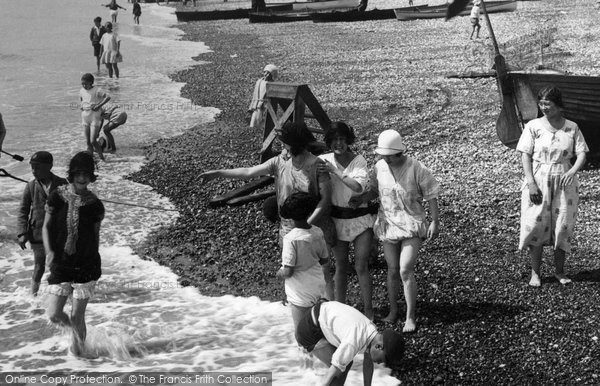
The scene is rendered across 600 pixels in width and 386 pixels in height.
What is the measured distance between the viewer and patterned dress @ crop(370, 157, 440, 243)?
5.96m

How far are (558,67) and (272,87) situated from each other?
9.21m

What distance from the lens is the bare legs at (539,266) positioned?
6754mm

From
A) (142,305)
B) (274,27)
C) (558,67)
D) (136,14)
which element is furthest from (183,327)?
(136,14)

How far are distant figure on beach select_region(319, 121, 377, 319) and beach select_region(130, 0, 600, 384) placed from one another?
2.71 ft

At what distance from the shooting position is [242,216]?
9.98 metres

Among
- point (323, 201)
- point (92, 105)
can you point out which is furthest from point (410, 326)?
point (92, 105)

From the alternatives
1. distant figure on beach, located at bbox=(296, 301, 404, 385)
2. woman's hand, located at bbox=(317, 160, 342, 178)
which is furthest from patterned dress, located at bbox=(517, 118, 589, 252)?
distant figure on beach, located at bbox=(296, 301, 404, 385)

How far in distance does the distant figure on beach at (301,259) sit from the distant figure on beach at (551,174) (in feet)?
7.54

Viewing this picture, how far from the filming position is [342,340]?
15.2ft

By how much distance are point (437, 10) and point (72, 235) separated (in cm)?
3571

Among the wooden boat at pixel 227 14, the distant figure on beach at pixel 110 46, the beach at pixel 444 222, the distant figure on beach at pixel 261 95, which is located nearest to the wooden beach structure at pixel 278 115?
the beach at pixel 444 222

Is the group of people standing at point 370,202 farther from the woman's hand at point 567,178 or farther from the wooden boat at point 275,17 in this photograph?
the wooden boat at point 275,17

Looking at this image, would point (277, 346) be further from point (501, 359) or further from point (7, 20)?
point (7, 20)

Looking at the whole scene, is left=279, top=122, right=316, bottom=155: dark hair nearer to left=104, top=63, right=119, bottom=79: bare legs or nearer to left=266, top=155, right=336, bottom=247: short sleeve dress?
left=266, top=155, right=336, bottom=247: short sleeve dress
